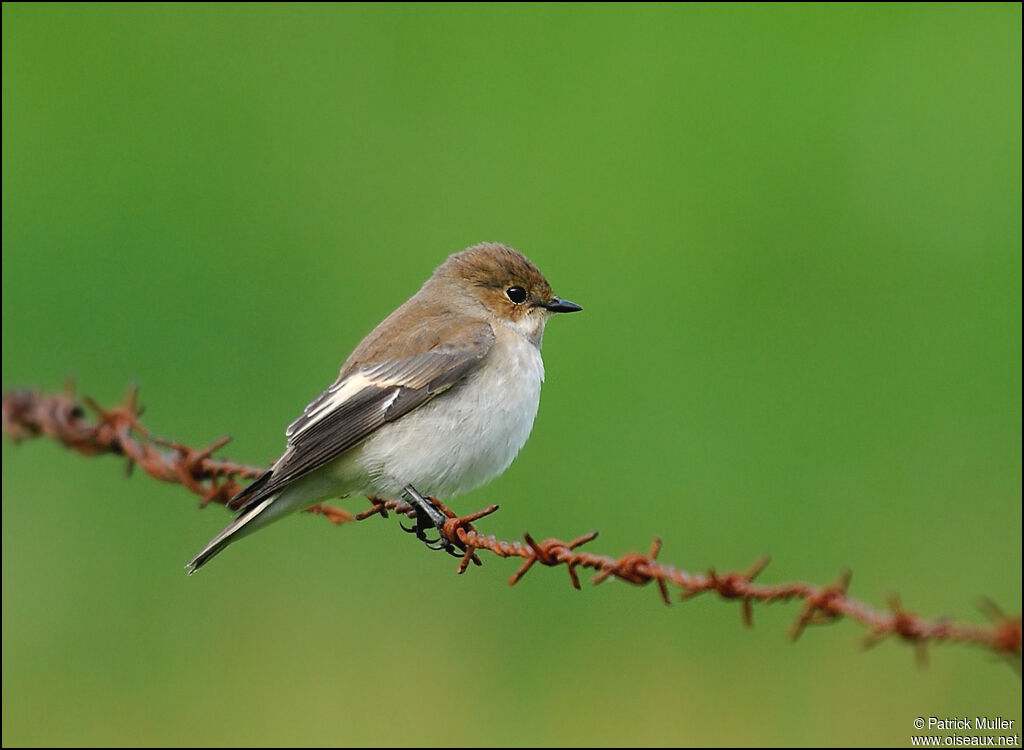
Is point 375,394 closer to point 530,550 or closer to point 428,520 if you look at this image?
point 428,520

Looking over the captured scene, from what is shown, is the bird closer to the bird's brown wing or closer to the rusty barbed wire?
the bird's brown wing

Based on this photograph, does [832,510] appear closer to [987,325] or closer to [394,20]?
[987,325]

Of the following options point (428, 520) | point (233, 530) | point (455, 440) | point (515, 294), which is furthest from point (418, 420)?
point (515, 294)

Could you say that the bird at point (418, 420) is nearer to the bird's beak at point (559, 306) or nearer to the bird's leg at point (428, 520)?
the bird's leg at point (428, 520)

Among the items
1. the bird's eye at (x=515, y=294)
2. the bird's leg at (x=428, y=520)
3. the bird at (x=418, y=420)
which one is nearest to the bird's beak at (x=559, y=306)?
the bird's eye at (x=515, y=294)

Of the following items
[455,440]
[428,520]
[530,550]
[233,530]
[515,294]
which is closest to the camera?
[530,550]

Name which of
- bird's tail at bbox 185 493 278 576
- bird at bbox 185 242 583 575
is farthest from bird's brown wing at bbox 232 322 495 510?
bird's tail at bbox 185 493 278 576
